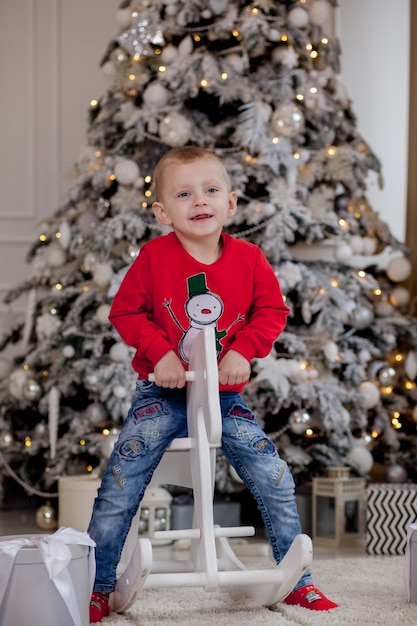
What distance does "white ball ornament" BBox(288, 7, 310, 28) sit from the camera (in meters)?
3.27

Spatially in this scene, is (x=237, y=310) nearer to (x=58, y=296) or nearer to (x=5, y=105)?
(x=58, y=296)

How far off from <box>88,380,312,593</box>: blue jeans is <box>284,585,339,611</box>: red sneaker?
19 mm

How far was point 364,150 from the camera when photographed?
3488mm

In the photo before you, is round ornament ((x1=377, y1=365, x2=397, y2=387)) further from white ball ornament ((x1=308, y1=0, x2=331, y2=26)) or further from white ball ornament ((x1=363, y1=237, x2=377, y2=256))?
white ball ornament ((x1=308, y1=0, x2=331, y2=26))

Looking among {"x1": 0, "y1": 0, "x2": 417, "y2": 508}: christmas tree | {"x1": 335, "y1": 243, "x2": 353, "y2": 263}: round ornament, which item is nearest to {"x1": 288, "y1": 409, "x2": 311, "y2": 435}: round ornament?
{"x1": 0, "y1": 0, "x2": 417, "y2": 508}: christmas tree

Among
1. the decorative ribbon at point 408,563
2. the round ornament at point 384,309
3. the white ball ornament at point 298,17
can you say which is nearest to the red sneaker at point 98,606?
the decorative ribbon at point 408,563

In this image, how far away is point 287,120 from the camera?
320 cm

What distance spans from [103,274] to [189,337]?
1154 mm

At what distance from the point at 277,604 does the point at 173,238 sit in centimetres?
81

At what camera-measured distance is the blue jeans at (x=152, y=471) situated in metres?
2.01

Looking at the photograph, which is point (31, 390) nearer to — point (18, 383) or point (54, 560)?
point (18, 383)

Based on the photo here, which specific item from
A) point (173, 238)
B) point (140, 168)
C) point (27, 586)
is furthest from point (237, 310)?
point (140, 168)

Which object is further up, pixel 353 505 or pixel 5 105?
pixel 5 105

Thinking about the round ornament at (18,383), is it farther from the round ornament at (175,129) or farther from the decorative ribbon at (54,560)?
the decorative ribbon at (54,560)
